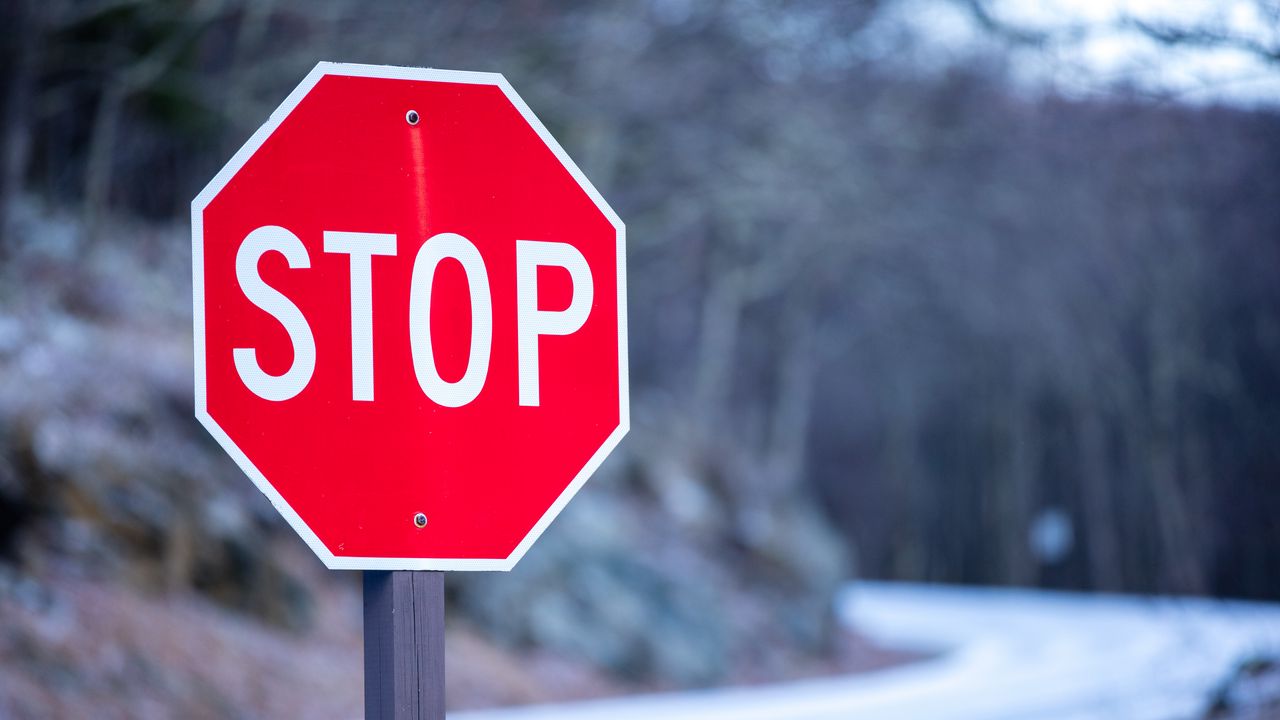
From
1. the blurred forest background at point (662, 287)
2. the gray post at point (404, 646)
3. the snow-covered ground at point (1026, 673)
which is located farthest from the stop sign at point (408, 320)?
the snow-covered ground at point (1026, 673)

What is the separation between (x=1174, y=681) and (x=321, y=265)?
15.3 m

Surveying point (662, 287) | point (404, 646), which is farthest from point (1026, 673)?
point (404, 646)

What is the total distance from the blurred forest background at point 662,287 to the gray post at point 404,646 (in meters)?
6.72

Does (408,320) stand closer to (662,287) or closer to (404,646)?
(404,646)

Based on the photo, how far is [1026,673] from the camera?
18219 mm

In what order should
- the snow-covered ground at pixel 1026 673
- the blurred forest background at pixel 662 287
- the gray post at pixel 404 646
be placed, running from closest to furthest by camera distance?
the gray post at pixel 404 646
the blurred forest background at pixel 662 287
the snow-covered ground at pixel 1026 673

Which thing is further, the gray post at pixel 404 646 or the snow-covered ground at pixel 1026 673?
the snow-covered ground at pixel 1026 673

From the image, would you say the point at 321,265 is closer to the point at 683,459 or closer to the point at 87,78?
the point at 87,78

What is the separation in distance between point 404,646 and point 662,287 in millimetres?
31678

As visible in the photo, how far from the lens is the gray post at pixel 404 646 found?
208cm

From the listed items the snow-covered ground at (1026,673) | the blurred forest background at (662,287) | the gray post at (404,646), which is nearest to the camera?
the gray post at (404,646)

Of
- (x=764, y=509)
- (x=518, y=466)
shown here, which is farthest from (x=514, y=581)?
(x=518, y=466)

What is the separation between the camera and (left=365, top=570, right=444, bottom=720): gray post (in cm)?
208

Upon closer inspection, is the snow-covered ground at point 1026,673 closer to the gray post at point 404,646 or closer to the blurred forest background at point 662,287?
the blurred forest background at point 662,287
